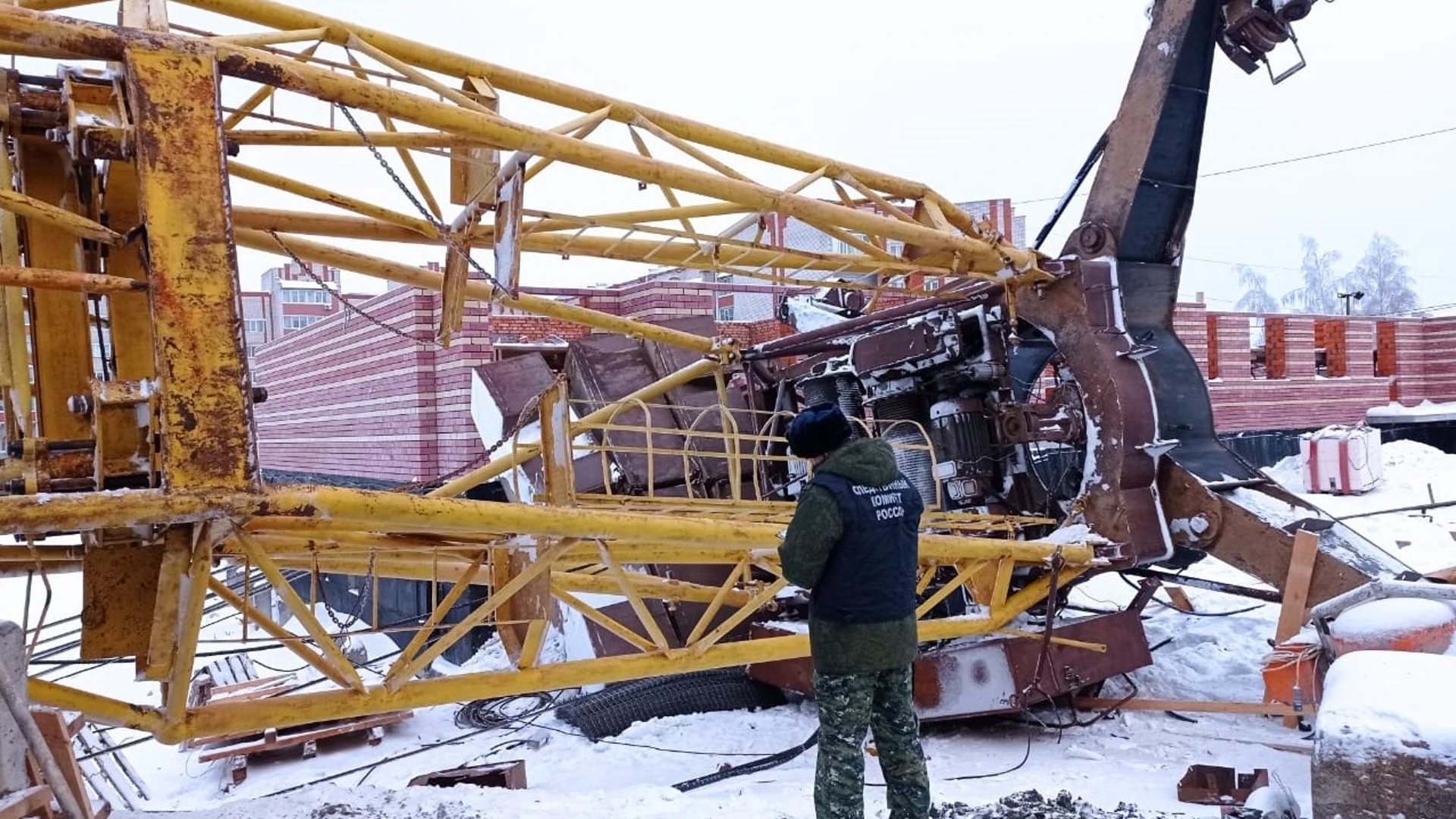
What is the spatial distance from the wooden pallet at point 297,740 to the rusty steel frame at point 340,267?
8.75 feet

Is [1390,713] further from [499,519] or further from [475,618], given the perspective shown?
[475,618]

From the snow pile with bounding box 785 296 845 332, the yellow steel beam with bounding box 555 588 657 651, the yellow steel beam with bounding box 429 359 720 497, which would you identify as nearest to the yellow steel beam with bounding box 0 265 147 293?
the yellow steel beam with bounding box 555 588 657 651

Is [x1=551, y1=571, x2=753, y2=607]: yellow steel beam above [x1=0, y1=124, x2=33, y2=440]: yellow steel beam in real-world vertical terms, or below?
below

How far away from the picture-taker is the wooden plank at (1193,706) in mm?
6125

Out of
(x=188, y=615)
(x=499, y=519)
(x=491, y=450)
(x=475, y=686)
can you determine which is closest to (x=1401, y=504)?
(x=491, y=450)

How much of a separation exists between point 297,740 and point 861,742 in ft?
18.0

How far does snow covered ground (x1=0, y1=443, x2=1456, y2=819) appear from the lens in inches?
193

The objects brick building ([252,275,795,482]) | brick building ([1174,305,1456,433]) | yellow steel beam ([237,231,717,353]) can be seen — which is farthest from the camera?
brick building ([1174,305,1456,433])

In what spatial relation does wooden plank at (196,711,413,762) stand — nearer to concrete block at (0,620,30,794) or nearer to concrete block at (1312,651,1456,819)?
concrete block at (0,620,30,794)

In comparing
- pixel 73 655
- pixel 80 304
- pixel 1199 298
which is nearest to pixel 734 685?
pixel 80 304

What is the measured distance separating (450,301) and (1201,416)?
5.27 m

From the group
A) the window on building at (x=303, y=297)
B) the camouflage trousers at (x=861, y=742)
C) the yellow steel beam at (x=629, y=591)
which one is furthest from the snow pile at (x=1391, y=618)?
the window on building at (x=303, y=297)

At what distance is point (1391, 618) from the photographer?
200 inches

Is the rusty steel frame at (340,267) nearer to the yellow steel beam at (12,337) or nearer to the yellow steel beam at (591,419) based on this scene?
the yellow steel beam at (12,337)
